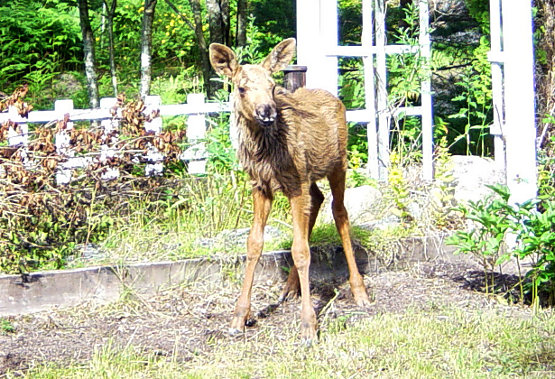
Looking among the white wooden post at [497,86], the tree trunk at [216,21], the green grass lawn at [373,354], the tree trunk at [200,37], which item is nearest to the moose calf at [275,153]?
the green grass lawn at [373,354]

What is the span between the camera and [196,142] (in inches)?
340

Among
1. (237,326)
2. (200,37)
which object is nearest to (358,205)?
(237,326)

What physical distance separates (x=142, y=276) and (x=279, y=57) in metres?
2.20

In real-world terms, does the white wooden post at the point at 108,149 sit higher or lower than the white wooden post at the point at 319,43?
lower

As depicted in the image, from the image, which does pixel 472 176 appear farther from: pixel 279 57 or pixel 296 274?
pixel 279 57

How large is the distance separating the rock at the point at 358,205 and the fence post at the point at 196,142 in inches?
55.6

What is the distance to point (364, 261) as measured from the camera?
299 inches

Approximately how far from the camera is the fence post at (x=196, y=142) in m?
8.69

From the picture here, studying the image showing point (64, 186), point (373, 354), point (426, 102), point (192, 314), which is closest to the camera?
point (373, 354)

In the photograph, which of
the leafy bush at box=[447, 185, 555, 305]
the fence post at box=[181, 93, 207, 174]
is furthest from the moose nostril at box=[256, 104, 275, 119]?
the fence post at box=[181, 93, 207, 174]

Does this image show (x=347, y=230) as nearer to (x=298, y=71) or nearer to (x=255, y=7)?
(x=298, y=71)

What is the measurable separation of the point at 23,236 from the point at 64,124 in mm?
1115

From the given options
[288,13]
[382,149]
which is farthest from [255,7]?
[382,149]

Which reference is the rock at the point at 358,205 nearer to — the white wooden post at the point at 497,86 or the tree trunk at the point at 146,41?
the white wooden post at the point at 497,86
